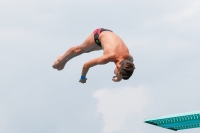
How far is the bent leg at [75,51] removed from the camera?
13.5 metres

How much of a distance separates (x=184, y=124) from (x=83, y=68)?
32.6 ft

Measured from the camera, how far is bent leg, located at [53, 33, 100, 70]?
1353cm

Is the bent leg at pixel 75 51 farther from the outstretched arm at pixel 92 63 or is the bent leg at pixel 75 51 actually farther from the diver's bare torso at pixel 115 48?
the outstretched arm at pixel 92 63

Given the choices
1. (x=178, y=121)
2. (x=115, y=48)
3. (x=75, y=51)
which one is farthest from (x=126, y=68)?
(x=178, y=121)

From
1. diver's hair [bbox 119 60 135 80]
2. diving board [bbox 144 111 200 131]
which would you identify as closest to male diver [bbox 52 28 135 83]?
diver's hair [bbox 119 60 135 80]

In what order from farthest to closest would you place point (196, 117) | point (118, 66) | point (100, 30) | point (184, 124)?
point (184, 124), point (196, 117), point (100, 30), point (118, 66)

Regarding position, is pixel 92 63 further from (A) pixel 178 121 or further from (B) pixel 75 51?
(A) pixel 178 121

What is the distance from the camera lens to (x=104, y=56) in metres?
11.5

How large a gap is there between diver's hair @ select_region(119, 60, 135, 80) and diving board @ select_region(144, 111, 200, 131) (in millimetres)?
8591

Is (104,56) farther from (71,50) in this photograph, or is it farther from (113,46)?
(71,50)

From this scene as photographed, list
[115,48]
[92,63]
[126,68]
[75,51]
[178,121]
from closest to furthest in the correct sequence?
[126,68] → [115,48] → [92,63] → [75,51] → [178,121]

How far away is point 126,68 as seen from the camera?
1116 cm

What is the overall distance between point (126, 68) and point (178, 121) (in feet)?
32.6

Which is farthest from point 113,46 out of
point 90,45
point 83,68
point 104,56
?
point 90,45
